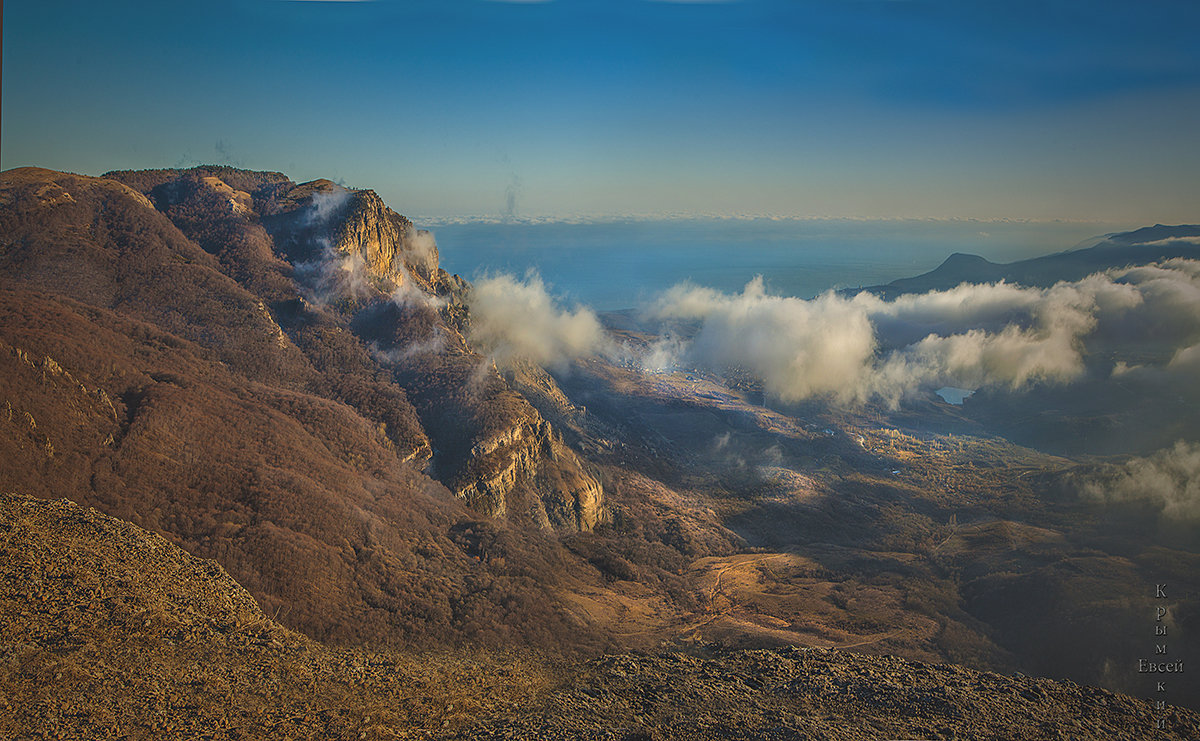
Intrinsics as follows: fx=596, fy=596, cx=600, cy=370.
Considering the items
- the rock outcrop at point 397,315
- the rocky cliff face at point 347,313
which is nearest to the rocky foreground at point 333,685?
the rock outcrop at point 397,315

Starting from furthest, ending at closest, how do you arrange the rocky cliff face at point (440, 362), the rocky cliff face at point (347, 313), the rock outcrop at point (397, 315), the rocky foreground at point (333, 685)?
the rock outcrop at point (397, 315) → the rocky cliff face at point (440, 362) → the rocky cliff face at point (347, 313) → the rocky foreground at point (333, 685)

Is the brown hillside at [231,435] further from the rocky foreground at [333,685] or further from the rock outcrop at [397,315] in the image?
the rocky foreground at [333,685]

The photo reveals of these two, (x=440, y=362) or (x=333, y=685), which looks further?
(x=440, y=362)

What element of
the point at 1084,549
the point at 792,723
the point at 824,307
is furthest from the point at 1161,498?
the point at 824,307

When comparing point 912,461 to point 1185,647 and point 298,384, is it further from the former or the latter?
point 298,384

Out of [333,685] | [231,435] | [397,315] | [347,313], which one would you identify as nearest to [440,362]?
[397,315]

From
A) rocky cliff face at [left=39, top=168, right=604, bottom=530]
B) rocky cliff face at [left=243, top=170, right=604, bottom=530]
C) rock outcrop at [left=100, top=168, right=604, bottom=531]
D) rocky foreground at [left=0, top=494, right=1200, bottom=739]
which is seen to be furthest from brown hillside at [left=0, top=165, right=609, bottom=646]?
rocky foreground at [left=0, top=494, right=1200, bottom=739]

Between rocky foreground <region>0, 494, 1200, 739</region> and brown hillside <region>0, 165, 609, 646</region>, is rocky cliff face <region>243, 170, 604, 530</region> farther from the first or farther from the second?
rocky foreground <region>0, 494, 1200, 739</region>

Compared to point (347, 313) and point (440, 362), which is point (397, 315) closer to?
point (347, 313)
